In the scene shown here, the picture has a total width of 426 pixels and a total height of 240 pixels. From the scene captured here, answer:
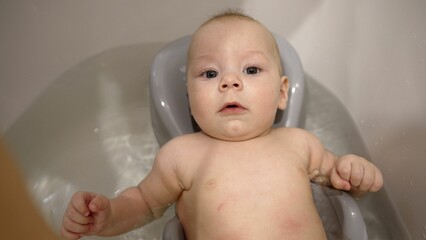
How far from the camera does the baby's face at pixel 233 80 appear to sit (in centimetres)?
85

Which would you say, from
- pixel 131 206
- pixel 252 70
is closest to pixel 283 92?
pixel 252 70

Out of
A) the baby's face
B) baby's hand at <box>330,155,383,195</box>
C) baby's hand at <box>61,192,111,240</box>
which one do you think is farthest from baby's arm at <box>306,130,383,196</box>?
baby's hand at <box>61,192,111,240</box>

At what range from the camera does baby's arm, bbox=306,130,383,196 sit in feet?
2.81

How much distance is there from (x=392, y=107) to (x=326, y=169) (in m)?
0.25

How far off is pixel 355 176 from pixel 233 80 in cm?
29

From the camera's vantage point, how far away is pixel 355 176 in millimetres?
851

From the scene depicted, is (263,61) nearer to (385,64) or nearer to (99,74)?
(385,64)

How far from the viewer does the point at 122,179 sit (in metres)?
1.19

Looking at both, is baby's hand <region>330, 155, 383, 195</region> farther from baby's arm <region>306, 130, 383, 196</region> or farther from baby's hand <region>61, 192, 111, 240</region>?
baby's hand <region>61, 192, 111, 240</region>

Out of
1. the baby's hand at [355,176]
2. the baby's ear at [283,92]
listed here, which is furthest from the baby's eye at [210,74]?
the baby's hand at [355,176]

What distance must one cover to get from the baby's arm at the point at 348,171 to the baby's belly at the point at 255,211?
7cm

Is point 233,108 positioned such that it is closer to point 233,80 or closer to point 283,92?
point 233,80

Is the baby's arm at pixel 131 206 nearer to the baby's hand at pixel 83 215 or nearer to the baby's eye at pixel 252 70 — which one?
the baby's hand at pixel 83 215

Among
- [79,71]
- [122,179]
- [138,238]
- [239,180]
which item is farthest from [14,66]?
[239,180]
